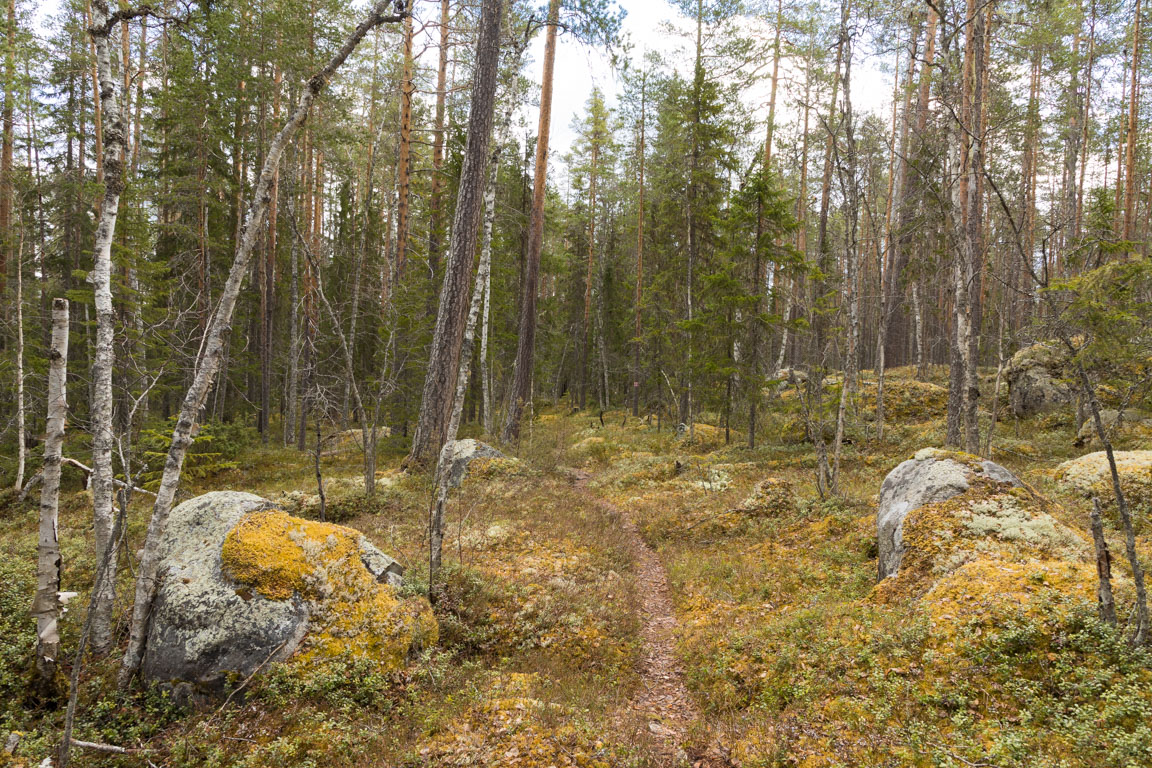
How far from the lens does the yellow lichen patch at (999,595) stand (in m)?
4.17

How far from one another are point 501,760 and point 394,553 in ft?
14.5

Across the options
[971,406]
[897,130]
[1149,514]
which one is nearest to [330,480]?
[971,406]

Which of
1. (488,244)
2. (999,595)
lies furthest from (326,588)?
(999,595)

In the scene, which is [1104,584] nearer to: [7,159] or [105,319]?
[105,319]

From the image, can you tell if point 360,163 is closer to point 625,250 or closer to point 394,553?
point 625,250

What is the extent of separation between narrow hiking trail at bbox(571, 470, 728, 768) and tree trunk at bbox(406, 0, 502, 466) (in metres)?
5.64

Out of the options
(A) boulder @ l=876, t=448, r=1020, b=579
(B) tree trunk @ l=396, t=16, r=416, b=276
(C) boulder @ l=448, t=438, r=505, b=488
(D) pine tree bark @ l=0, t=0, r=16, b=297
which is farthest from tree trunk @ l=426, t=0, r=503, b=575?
(D) pine tree bark @ l=0, t=0, r=16, b=297

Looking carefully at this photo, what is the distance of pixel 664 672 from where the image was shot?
18.1ft

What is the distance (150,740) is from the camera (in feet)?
13.3

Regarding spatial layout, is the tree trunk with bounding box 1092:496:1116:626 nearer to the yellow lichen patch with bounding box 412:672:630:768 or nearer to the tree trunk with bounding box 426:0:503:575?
the yellow lichen patch with bounding box 412:672:630:768

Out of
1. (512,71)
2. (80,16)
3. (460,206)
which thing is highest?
(80,16)

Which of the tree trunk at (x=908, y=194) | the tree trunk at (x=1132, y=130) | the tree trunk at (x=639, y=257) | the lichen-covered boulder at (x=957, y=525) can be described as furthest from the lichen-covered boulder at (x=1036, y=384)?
the tree trunk at (x=639, y=257)

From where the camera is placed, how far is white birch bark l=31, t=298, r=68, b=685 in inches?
181

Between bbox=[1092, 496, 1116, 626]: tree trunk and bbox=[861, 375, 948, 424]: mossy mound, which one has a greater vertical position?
bbox=[861, 375, 948, 424]: mossy mound
